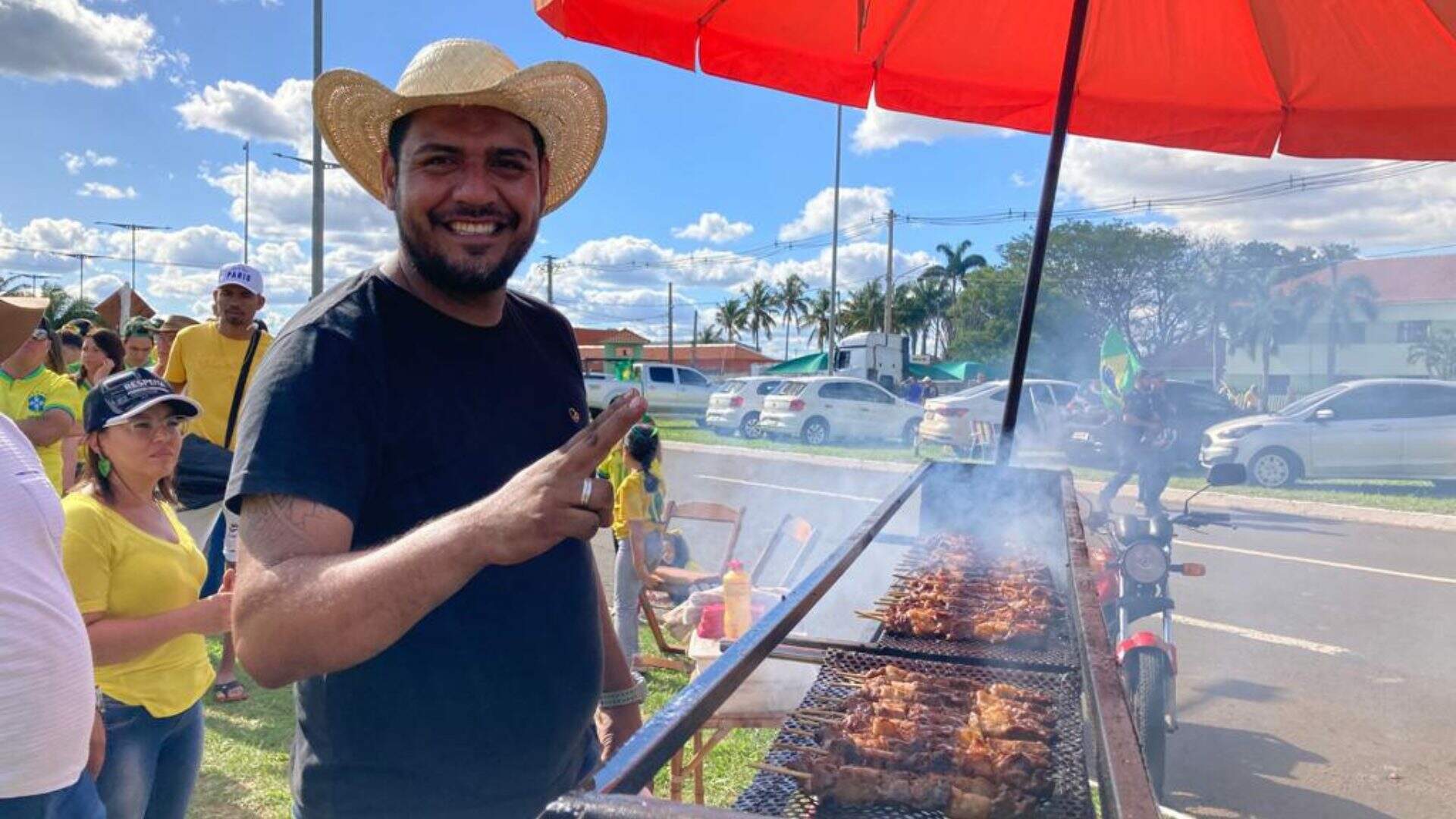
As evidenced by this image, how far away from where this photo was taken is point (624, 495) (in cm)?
587

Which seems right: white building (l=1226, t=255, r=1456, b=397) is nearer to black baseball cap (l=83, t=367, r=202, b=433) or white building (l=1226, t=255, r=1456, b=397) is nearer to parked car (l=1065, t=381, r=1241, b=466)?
parked car (l=1065, t=381, r=1241, b=466)

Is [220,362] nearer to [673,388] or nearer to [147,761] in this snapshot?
[147,761]

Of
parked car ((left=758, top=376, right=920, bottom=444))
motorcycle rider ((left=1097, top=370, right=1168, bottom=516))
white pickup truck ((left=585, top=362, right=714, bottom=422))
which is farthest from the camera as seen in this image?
white pickup truck ((left=585, top=362, right=714, bottom=422))

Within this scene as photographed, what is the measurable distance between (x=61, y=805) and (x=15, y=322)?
1286 mm

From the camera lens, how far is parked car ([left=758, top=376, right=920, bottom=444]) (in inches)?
780

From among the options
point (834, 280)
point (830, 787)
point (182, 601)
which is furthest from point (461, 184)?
point (834, 280)

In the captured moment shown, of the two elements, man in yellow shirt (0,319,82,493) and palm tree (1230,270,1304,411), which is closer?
man in yellow shirt (0,319,82,493)

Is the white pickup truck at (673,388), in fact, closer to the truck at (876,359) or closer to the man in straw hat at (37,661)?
the truck at (876,359)

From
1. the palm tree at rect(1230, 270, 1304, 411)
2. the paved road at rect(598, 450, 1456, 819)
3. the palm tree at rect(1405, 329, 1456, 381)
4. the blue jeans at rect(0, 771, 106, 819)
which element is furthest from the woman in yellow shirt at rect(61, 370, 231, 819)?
the palm tree at rect(1405, 329, 1456, 381)

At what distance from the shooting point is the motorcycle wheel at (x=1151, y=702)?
13.0 feet

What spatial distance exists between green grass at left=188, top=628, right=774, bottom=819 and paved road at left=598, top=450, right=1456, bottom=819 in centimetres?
92

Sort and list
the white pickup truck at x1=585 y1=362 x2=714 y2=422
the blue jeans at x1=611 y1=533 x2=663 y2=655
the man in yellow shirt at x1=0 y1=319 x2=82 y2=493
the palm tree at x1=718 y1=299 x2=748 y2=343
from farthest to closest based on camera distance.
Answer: the palm tree at x1=718 y1=299 x2=748 y2=343 < the white pickup truck at x1=585 y1=362 x2=714 y2=422 < the blue jeans at x1=611 y1=533 x2=663 y2=655 < the man in yellow shirt at x1=0 y1=319 x2=82 y2=493

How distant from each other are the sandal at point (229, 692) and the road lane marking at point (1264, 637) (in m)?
6.50

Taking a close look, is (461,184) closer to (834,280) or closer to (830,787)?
(830,787)
